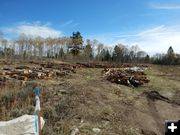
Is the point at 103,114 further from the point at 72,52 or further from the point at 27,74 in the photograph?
the point at 72,52

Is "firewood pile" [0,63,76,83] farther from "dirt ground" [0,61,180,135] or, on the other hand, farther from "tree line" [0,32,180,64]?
"tree line" [0,32,180,64]

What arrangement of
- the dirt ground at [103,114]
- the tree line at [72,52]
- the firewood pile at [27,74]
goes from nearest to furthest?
the dirt ground at [103,114]
the firewood pile at [27,74]
the tree line at [72,52]

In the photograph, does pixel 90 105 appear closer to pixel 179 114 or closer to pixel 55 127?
pixel 55 127

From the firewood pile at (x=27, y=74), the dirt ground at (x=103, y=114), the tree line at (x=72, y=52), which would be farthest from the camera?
the tree line at (x=72, y=52)

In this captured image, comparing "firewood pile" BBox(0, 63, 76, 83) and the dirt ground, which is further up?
"firewood pile" BBox(0, 63, 76, 83)

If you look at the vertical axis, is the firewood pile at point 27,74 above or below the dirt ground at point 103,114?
above

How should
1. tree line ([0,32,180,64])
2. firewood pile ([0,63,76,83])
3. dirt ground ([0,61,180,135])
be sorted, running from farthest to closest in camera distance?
tree line ([0,32,180,64]), firewood pile ([0,63,76,83]), dirt ground ([0,61,180,135])

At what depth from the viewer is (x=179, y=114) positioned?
5.73 metres

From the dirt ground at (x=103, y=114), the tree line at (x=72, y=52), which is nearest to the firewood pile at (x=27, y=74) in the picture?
the dirt ground at (x=103, y=114)

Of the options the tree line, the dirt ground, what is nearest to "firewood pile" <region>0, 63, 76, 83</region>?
the dirt ground

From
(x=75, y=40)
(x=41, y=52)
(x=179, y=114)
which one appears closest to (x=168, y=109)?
(x=179, y=114)

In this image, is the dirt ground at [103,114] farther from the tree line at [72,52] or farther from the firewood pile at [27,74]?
the tree line at [72,52]

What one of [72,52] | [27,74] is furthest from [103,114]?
[72,52]

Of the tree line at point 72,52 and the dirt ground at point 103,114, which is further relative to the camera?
the tree line at point 72,52
